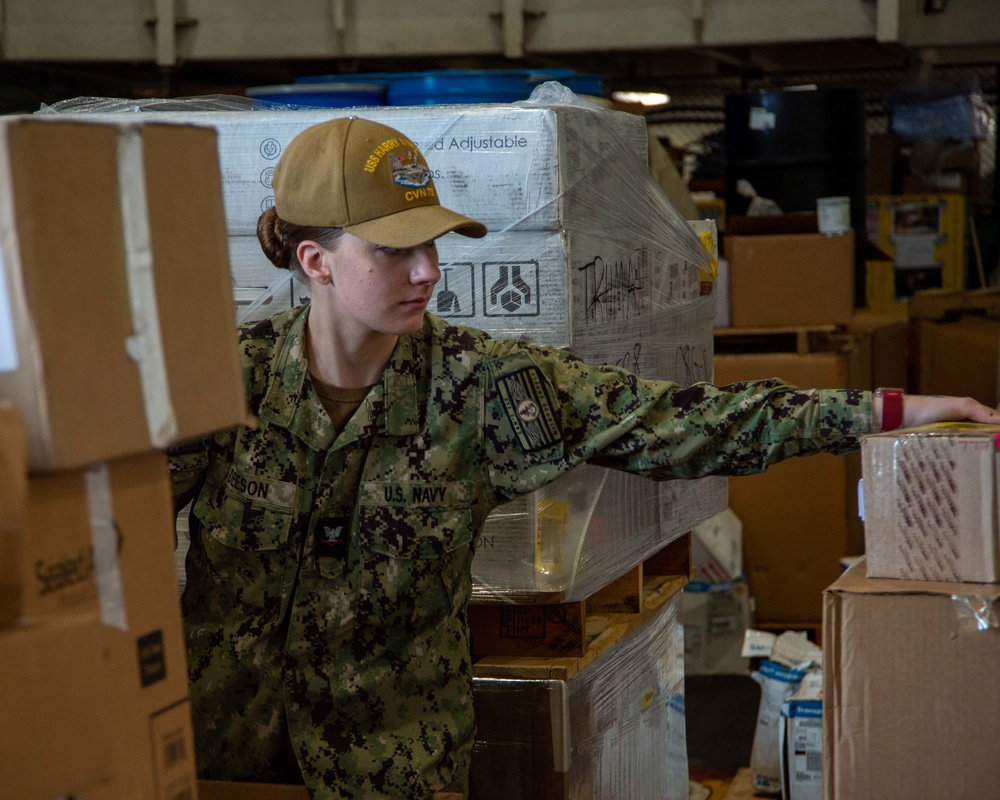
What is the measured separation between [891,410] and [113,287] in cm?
112

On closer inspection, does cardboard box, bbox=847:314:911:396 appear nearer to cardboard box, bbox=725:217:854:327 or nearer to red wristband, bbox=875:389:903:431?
cardboard box, bbox=725:217:854:327

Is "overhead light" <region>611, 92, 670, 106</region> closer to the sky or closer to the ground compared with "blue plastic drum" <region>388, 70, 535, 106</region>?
closer to the sky

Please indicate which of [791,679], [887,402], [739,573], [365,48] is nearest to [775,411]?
[887,402]

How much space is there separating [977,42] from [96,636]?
5.15 meters

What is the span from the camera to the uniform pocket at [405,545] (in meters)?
1.87

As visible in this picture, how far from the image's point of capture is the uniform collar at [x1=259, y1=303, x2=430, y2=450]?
186cm

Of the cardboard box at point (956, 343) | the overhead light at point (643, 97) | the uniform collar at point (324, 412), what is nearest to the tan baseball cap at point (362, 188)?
the uniform collar at point (324, 412)

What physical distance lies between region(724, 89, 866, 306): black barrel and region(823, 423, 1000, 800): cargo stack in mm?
3965

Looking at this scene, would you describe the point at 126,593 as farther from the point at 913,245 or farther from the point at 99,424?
the point at 913,245

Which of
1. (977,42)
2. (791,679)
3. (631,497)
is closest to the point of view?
(631,497)

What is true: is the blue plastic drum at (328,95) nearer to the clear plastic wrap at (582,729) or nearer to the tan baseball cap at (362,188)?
the tan baseball cap at (362,188)

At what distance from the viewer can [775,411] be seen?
5.89 ft

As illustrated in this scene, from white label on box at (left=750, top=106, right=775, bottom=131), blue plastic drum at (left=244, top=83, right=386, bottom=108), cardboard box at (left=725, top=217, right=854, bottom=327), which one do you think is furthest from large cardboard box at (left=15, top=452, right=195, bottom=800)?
white label on box at (left=750, top=106, right=775, bottom=131)

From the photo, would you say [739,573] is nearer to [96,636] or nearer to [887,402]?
[887,402]
